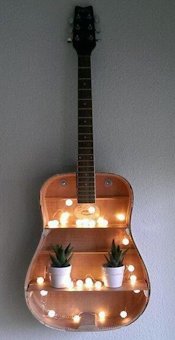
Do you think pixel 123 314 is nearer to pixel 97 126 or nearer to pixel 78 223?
pixel 78 223

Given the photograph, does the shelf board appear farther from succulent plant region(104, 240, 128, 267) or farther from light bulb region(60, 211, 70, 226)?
light bulb region(60, 211, 70, 226)

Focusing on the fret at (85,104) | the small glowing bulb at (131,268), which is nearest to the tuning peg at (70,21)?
the fret at (85,104)

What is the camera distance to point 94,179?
3.75 feet

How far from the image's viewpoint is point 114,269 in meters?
1.11

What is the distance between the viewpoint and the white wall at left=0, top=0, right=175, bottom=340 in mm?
1255

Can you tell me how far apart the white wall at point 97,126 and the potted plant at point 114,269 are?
0.53ft

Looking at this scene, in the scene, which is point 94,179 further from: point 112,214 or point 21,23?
point 21,23

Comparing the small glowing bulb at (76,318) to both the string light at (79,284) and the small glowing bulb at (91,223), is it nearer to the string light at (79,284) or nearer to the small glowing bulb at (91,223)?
the string light at (79,284)

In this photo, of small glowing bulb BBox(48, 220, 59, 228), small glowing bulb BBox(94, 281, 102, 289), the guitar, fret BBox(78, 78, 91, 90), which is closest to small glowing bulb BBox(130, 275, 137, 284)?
the guitar

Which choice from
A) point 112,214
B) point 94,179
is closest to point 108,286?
point 112,214

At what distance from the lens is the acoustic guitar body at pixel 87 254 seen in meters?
1.16

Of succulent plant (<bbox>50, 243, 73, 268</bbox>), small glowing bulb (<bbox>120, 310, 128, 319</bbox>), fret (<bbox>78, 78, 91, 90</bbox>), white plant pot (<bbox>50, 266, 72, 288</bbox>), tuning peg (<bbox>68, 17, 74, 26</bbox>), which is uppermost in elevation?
tuning peg (<bbox>68, 17, 74, 26</bbox>)

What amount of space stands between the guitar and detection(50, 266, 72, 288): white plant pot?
3 cm

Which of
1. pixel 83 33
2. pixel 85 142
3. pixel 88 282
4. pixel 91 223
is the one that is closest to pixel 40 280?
pixel 88 282
